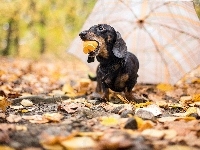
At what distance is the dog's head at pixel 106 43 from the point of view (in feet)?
11.6

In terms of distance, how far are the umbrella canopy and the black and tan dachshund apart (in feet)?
2.35

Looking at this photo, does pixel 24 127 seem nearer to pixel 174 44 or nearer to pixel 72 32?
pixel 174 44

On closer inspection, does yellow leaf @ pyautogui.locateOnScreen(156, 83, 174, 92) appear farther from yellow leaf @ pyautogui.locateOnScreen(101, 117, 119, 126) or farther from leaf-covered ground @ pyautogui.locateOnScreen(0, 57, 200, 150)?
yellow leaf @ pyautogui.locateOnScreen(101, 117, 119, 126)

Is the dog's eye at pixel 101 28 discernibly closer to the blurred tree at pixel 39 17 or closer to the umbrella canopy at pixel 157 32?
the umbrella canopy at pixel 157 32

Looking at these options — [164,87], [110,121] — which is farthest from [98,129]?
[164,87]

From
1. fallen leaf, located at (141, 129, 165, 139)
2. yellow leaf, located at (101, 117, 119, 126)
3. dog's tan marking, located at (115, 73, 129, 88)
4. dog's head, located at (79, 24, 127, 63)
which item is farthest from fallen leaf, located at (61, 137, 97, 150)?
dog's tan marking, located at (115, 73, 129, 88)

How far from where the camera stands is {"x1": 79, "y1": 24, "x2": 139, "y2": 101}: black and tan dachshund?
3566 mm

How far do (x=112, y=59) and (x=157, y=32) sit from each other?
1085 millimetres

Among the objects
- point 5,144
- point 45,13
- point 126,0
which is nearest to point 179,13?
point 126,0

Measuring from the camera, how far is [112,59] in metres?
3.76

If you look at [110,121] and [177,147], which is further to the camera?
[110,121]

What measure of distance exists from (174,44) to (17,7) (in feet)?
23.2

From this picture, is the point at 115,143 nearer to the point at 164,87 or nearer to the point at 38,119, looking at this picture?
the point at 38,119

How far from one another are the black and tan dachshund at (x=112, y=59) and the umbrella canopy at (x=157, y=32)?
717 millimetres
